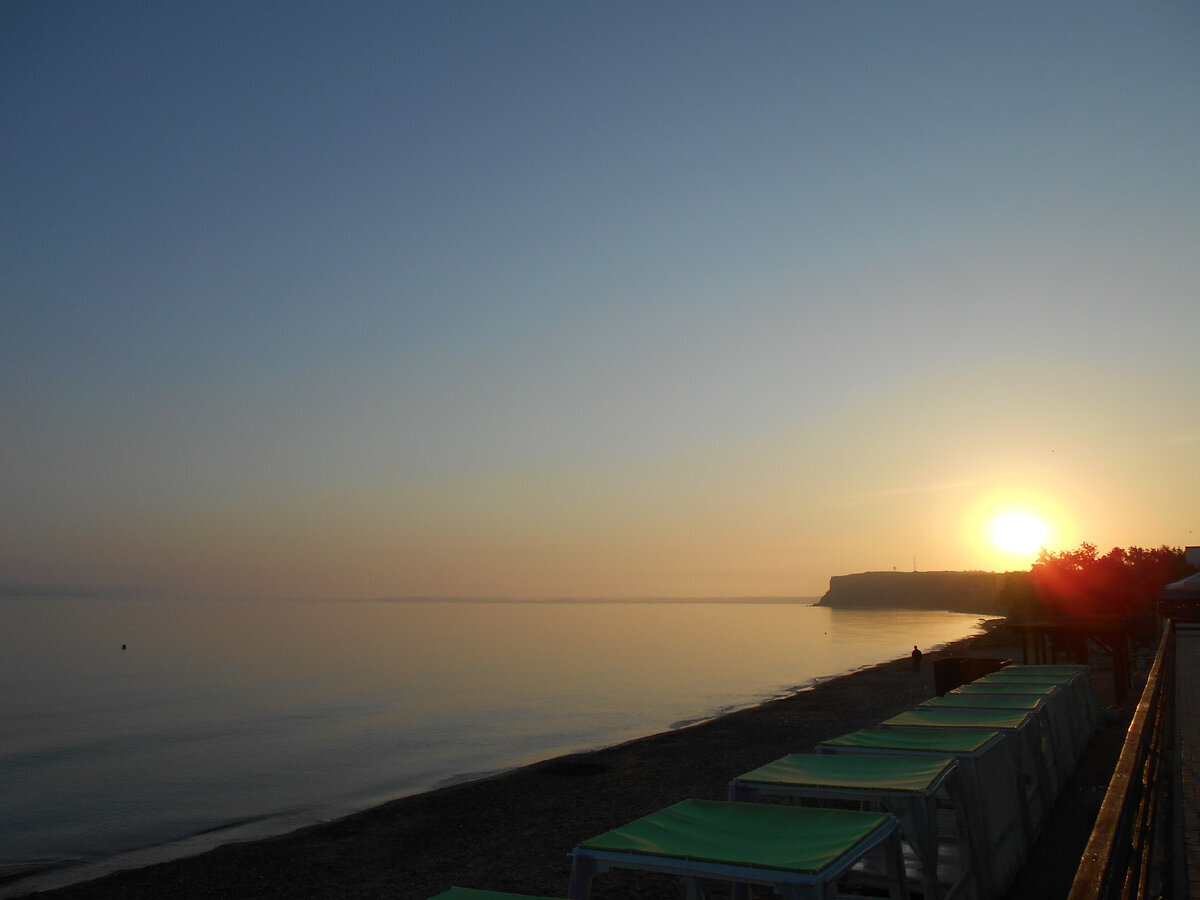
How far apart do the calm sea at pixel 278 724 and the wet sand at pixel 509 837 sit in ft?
10.9

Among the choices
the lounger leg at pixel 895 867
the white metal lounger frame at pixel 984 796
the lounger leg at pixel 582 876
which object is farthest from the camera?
the white metal lounger frame at pixel 984 796

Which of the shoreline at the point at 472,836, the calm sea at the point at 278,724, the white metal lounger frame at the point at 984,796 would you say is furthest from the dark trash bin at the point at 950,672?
the calm sea at the point at 278,724

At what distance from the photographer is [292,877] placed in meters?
18.5

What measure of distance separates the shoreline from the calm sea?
2466 mm

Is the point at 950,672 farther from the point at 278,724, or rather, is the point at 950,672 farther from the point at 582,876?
the point at 278,724

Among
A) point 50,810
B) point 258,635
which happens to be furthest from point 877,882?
point 258,635

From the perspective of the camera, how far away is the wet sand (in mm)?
15234

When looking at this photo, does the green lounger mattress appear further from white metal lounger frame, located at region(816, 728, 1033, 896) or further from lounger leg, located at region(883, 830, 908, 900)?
white metal lounger frame, located at region(816, 728, 1033, 896)

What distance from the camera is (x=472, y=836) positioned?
69.6ft

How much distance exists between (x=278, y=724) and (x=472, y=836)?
31784mm

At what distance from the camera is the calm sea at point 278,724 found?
26.9 m

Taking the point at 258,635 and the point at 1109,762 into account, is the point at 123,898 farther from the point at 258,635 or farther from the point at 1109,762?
the point at 258,635

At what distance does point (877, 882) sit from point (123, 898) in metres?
16.5

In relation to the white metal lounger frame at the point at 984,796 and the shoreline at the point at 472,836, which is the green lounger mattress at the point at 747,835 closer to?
the white metal lounger frame at the point at 984,796
